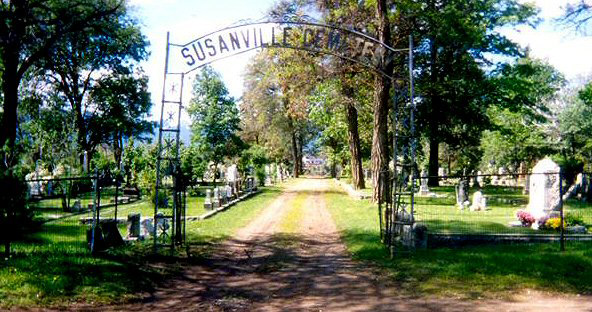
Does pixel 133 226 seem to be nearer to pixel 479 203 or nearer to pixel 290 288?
pixel 290 288

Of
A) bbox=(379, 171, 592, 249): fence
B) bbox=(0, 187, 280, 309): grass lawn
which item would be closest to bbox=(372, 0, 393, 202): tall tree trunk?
bbox=(379, 171, 592, 249): fence

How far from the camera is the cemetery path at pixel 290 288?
7.08 metres

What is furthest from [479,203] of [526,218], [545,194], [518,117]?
[518,117]

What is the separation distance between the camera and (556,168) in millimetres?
15422

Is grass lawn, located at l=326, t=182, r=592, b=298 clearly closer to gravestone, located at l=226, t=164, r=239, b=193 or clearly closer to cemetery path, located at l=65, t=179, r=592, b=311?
cemetery path, located at l=65, t=179, r=592, b=311

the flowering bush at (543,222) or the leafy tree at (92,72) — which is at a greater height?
the leafy tree at (92,72)

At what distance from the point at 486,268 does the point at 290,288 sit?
380cm

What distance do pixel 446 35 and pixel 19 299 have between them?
20.0 metres

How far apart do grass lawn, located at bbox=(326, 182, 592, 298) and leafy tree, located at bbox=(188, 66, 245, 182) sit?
30411mm

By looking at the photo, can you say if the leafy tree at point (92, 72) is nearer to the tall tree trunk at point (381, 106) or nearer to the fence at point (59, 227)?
the fence at point (59, 227)

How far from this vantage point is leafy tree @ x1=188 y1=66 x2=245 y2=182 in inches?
1619

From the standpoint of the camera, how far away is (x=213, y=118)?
4116 centimetres

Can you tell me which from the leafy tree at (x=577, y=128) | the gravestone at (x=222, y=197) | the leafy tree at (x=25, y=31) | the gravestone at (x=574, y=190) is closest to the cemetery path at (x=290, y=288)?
the leafy tree at (x=25, y=31)

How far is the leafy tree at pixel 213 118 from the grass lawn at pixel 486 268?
99.8 ft
